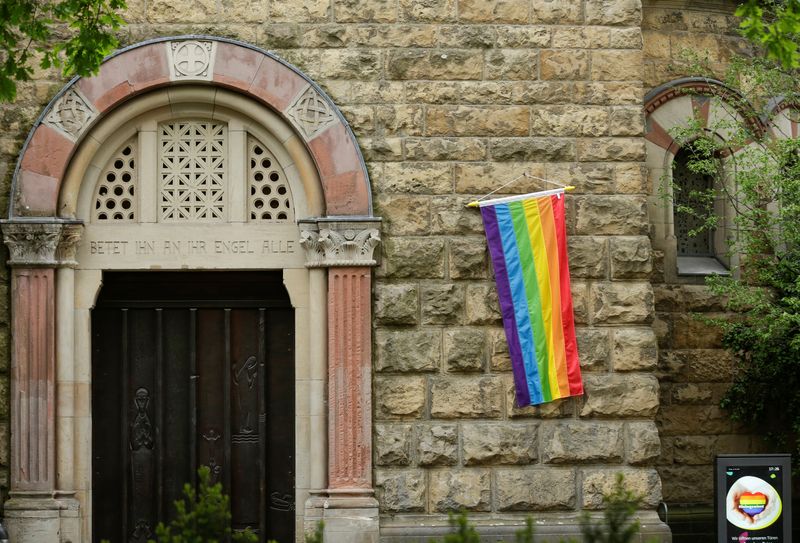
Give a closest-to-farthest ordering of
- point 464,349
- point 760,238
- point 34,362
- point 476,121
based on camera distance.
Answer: point 34,362 < point 464,349 < point 476,121 < point 760,238

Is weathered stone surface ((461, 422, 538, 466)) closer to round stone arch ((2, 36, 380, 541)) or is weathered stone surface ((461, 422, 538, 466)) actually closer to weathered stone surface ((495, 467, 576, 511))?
weathered stone surface ((495, 467, 576, 511))

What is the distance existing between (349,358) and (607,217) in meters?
2.82

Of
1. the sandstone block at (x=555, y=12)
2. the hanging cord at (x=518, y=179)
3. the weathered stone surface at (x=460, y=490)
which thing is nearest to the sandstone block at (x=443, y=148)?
the hanging cord at (x=518, y=179)

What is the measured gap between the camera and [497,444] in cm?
1270

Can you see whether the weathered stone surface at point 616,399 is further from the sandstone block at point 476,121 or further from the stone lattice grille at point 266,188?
the stone lattice grille at point 266,188

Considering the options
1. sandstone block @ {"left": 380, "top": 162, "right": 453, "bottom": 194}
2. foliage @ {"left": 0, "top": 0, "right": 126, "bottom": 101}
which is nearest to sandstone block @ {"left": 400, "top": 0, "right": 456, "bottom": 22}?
sandstone block @ {"left": 380, "top": 162, "right": 453, "bottom": 194}

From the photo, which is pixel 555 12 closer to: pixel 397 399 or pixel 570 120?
pixel 570 120

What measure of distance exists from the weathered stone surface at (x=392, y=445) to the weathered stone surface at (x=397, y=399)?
0.11 meters

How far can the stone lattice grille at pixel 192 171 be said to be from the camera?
13094 millimetres

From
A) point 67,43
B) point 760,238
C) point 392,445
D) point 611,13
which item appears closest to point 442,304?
point 392,445

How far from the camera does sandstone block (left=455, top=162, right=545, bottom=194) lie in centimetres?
1290

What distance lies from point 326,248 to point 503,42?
262cm

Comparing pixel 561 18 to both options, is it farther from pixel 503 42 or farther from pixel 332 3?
pixel 332 3

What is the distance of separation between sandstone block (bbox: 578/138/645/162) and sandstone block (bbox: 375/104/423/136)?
1598 mm
